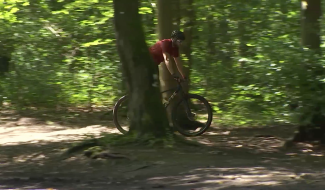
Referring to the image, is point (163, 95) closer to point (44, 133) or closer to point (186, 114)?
point (186, 114)

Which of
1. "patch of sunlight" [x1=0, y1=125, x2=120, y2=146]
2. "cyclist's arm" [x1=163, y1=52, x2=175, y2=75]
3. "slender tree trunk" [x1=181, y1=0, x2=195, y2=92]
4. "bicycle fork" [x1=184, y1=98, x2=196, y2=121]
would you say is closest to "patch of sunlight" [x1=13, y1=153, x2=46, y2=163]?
"patch of sunlight" [x1=0, y1=125, x2=120, y2=146]

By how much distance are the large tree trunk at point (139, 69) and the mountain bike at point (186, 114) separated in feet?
4.30

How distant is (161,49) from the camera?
1005 centimetres

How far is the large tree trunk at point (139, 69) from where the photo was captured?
9086mm

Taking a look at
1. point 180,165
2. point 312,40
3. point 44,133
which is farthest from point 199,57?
point 180,165

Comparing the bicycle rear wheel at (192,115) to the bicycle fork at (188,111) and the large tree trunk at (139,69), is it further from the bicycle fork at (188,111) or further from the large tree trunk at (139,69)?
the large tree trunk at (139,69)

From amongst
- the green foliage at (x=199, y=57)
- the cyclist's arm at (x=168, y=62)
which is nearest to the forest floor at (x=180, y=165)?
the green foliage at (x=199, y=57)

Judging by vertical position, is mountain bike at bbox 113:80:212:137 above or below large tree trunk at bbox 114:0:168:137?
below

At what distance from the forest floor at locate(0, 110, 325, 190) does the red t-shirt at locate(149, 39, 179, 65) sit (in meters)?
1.76

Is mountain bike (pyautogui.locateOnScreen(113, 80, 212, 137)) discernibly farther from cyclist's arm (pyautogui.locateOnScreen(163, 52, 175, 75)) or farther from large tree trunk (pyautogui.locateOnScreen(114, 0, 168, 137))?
large tree trunk (pyautogui.locateOnScreen(114, 0, 168, 137))

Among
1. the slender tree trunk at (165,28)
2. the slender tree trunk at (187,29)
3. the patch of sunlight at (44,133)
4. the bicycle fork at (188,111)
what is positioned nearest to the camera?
the slender tree trunk at (165,28)

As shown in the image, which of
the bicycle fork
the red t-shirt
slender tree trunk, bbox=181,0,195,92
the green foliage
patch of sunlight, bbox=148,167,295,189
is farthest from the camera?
slender tree trunk, bbox=181,0,195,92

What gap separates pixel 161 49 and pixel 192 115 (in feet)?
5.22

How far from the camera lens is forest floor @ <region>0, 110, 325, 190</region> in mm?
6684
